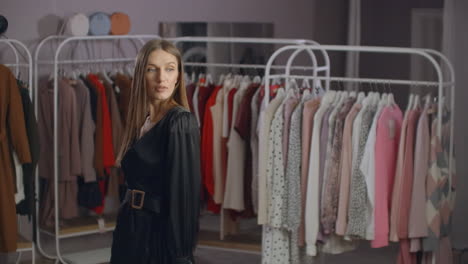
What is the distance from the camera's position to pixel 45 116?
17.7ft

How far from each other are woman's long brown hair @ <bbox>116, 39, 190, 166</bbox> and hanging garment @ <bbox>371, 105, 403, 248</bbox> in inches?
75.0

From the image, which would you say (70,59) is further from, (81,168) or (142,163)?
(142,163)

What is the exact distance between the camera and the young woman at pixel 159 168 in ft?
8.10

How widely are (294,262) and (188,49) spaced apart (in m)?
2.16

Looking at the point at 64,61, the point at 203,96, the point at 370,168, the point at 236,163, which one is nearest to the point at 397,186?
the point at 370,168

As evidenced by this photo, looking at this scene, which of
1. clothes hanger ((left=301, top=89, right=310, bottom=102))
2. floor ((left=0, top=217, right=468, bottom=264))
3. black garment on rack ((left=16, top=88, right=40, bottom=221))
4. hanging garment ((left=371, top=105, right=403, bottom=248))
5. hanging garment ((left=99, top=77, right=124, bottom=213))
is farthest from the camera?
floor ((left=0, top=217, right=468, bottom=264))

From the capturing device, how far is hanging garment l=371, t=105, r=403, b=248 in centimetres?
430

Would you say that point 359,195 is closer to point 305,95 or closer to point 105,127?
point 305,95

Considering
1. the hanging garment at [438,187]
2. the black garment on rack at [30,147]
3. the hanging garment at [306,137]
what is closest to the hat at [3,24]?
the black garment on rack at [30,147]

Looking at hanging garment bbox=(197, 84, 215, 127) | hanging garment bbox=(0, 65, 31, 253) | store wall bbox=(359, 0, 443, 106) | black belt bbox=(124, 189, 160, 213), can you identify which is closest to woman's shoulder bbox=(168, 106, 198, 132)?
black belt bbox=(124, 189, 160, 213)

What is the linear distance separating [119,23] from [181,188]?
354 centimetres

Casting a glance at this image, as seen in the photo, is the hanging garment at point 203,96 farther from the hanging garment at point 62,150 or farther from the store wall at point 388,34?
the store wall at point 388,34

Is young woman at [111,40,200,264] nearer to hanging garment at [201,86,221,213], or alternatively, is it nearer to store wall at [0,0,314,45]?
hanging garment at [201,86,221,213]

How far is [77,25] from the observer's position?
5535 millimetres
